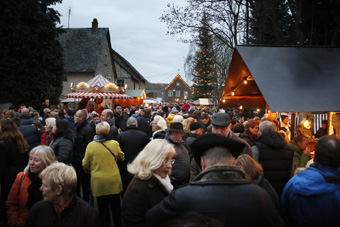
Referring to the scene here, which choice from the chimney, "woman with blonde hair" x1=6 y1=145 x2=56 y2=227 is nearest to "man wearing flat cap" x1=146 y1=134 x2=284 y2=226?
"woman with blonde hair" x1=6 y1=145 x2=56 y2=227

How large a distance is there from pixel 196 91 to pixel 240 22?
2320 centimetres

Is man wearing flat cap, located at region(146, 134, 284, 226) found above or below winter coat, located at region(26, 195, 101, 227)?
above

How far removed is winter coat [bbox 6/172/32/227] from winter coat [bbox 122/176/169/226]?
154 cm

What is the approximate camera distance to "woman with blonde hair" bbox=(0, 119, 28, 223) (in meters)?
3.94

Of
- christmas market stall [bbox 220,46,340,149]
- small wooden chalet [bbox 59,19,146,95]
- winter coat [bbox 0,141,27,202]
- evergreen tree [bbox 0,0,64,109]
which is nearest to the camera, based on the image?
winter coat [bbox 0,141,27,202]

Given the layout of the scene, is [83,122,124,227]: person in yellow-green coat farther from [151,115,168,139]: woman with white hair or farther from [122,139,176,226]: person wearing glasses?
[122,139,176,226]: person wearing glasses

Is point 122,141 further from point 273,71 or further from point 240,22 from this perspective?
point 240,22

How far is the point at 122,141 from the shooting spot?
5680 mm

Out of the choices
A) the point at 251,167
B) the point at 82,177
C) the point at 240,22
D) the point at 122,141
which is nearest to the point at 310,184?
the point at 251,167

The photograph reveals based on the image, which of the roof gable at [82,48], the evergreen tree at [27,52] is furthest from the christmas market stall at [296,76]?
the roof gable at [82,48]

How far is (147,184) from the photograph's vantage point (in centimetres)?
253

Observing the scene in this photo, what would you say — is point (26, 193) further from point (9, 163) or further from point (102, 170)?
point (102, 170)

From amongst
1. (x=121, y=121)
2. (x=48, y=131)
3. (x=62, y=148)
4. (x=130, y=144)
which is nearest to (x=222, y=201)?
(x=62, y=148)

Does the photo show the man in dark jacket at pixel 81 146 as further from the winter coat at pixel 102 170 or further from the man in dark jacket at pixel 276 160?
the man in dark jacket at pixel 276 160
